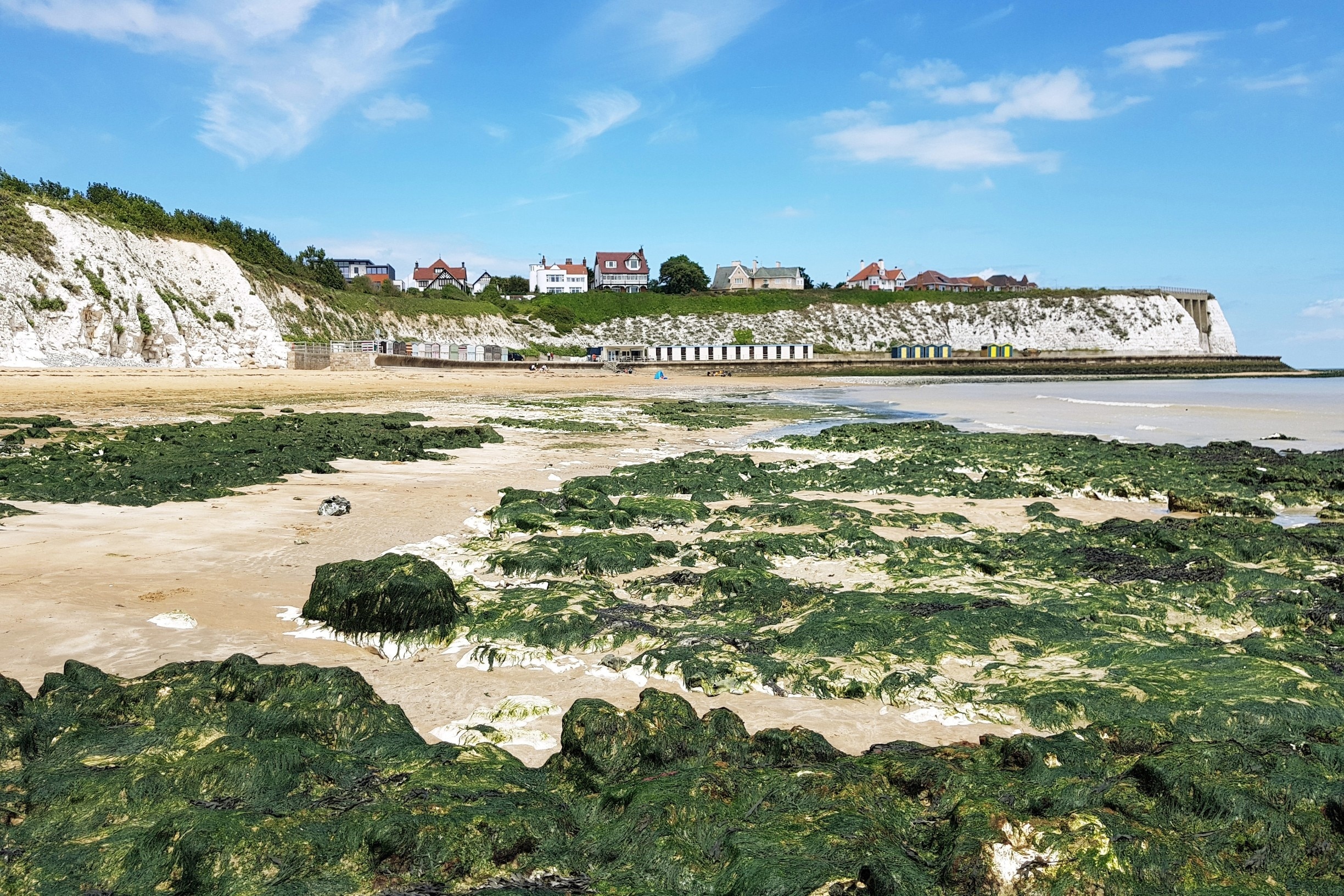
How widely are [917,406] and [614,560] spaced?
3076cm

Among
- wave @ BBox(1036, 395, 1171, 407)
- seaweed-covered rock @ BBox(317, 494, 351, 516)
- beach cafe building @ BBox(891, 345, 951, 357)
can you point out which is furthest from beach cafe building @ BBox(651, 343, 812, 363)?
seaweed-covered rock @ BBox(317, 494, 351, 516)

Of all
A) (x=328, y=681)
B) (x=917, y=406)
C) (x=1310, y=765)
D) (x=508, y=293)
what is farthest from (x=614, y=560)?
(x=508, y=293)

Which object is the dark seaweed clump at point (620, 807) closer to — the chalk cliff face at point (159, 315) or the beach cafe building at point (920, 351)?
the chalk cliff face at point (159, 315)

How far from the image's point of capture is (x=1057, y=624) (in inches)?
259

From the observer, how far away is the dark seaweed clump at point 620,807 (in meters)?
3.14

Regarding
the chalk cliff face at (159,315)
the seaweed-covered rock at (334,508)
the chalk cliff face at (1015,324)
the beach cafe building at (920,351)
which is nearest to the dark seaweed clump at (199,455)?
the seaweed-covered rock at (334,508)

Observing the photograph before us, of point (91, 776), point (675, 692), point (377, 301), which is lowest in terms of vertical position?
point (675, 692)

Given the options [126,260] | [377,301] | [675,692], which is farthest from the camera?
[377,301]

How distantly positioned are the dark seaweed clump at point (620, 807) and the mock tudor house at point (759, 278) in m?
134

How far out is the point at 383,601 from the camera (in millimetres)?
6223

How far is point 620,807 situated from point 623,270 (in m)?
138

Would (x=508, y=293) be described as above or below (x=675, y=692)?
above

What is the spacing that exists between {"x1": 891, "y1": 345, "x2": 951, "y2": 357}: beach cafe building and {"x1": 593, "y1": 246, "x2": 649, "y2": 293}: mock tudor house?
160ft

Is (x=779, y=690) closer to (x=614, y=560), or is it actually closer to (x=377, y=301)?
(x=614, y=560)
